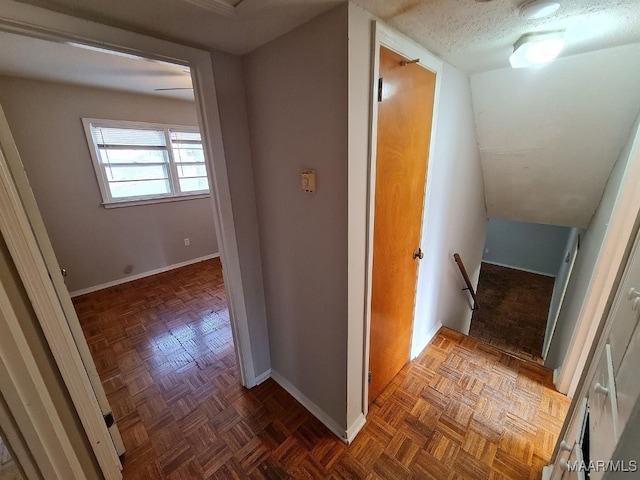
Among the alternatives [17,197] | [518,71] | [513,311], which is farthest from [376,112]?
[513,311]

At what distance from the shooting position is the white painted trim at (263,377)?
6.13ft

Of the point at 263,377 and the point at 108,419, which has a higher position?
the point at 108,419

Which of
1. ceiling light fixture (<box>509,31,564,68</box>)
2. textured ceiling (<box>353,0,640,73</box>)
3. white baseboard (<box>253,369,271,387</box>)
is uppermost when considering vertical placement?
textured ceiling (<box>353,0,640,73</box>)

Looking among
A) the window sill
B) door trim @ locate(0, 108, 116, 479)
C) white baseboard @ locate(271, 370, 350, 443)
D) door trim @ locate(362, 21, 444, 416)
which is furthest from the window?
door trim @ locate(362, 21, 444, 416)

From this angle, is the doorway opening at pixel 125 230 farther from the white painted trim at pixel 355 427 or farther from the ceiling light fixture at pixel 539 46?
the ceiling light fixture at pixel 539 46

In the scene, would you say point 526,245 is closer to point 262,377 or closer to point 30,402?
point 262,377

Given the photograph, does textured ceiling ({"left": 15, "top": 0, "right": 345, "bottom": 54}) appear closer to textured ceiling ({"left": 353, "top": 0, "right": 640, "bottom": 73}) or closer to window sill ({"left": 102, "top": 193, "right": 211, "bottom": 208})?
textured ceiling ({"left": 353, "top": 0, "right": 640, "bottom": 73})

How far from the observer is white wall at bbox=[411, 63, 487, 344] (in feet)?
5.49

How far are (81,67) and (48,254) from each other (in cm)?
209

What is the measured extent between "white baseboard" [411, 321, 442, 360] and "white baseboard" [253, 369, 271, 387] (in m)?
1.15

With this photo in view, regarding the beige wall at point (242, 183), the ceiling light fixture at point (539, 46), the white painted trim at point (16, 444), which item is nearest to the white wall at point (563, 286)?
the ceiling light fixture at point (539, 46)

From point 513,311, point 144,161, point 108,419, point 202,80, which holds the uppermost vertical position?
point 202,80

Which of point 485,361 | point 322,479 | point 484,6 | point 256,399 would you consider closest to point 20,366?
point 256,399

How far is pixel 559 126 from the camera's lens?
1765 mm
